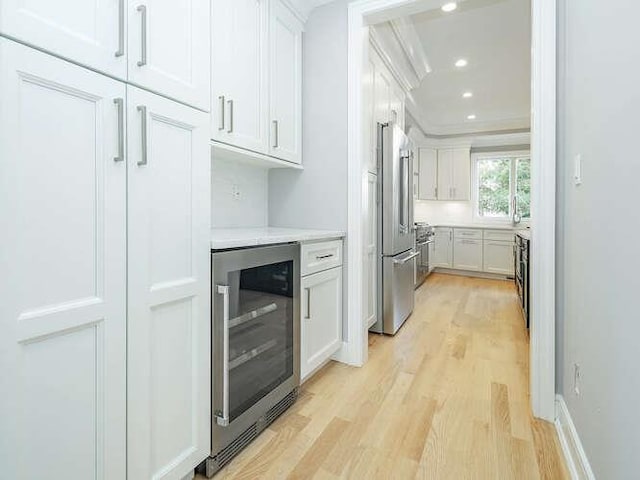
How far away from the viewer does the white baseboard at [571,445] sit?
1.26 meters

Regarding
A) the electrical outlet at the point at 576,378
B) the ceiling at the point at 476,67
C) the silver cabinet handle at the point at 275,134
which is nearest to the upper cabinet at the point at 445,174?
the ceiling at the point at 476,67

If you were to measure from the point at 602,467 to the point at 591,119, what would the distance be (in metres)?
1.17

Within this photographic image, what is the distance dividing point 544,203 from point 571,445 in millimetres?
1108

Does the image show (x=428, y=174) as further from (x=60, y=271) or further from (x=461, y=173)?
(x=60, y=271)

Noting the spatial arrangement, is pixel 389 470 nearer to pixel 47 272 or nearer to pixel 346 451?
pixel 346 451

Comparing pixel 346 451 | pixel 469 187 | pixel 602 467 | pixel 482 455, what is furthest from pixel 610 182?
pixel 469 187

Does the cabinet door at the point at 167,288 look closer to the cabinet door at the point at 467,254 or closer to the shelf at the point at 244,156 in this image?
the shelf at the point at 244,156

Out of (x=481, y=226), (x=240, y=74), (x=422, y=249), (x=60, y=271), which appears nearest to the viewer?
(x=60, y=271)

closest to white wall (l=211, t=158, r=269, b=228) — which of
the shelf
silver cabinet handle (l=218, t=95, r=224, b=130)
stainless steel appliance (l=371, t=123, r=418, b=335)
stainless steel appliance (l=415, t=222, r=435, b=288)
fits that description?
the shelf

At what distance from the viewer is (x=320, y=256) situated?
214 cm

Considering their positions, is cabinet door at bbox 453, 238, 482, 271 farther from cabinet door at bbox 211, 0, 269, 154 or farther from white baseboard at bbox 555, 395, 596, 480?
cabinet door at bbox 211, 0, 269, 154

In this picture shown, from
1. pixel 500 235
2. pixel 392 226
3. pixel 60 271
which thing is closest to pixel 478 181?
pixel 500 235

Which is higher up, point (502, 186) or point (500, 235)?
point (502, 186)

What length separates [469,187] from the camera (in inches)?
253
